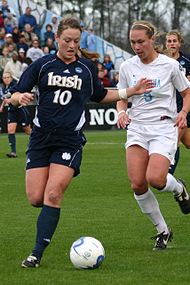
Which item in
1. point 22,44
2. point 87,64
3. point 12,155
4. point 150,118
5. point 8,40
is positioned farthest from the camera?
point 22,44

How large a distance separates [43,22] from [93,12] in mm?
12926

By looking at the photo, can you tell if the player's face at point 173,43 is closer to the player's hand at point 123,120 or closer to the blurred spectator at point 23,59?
the player's hand at point 123,120

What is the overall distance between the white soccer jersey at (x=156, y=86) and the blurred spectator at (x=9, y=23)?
23120mm

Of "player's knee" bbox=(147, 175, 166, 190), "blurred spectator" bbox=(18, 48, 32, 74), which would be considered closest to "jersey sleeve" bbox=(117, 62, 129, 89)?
"player's knee" bbox=(147, 175, 166, 190)

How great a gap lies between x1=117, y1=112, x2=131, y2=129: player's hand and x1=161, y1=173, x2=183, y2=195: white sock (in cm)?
77

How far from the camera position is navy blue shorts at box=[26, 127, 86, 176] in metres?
7.95

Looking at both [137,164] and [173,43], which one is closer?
[137,164]

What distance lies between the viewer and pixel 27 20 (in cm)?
3275

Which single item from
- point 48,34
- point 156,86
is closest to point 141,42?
point 156,86

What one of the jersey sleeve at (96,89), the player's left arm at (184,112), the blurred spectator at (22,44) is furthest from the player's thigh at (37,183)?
the blurred spectator at (22,44)

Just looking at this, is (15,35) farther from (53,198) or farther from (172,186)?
(53,198)

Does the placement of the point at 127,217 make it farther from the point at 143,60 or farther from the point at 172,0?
the point at 172,0

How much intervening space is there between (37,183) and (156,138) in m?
1.44

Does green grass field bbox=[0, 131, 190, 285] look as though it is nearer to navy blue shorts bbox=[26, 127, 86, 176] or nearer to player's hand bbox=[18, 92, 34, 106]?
navy blue shorts bbox=[26, 127, 86, 176]
